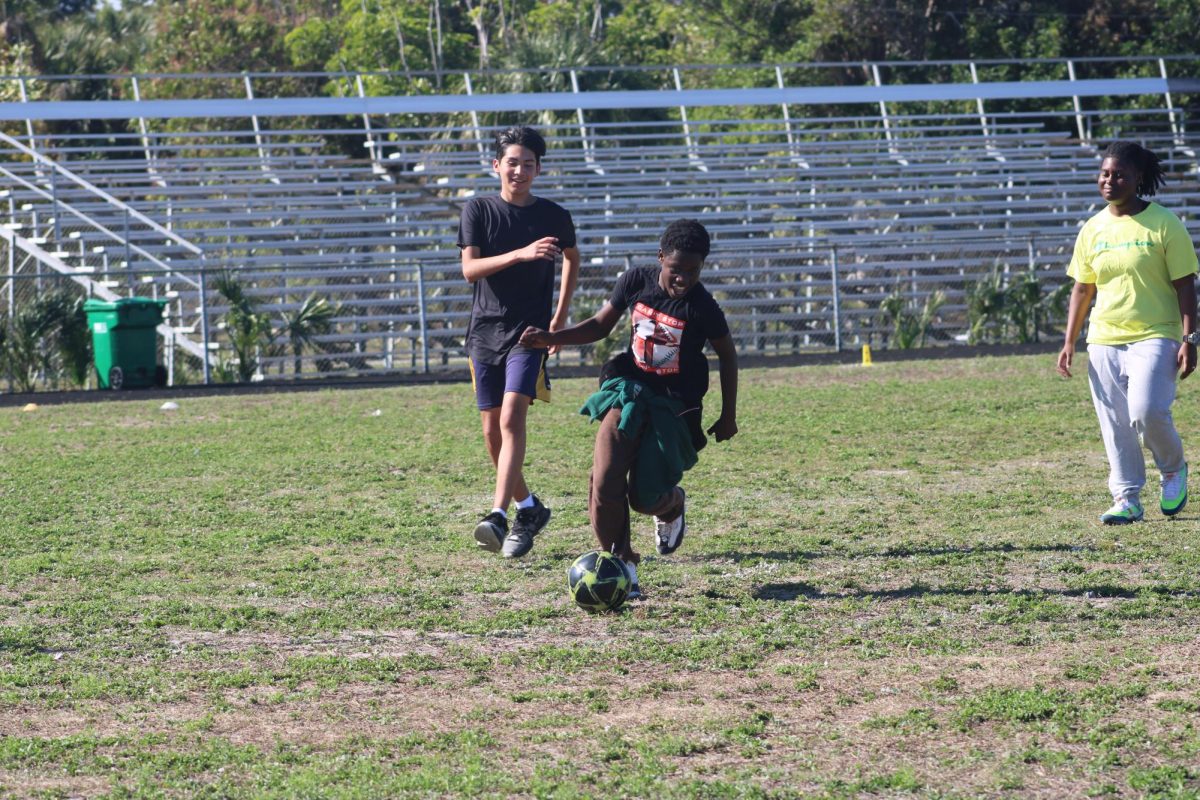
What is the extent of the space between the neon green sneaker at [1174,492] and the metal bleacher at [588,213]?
13600 millimetres

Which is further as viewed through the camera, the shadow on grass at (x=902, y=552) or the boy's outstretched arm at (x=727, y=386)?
the shadow on grass at (x=902, y=552)

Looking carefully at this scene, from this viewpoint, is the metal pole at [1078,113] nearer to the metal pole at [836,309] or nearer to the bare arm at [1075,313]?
the metal pole at [836,309]

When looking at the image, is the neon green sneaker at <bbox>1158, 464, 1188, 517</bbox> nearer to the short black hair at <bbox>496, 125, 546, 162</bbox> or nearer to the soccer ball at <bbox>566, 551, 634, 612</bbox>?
the soccer ball at <bbox>566, 551, 634, 612</bbox>

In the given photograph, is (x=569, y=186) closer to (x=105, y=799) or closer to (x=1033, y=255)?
(x=1033, y=255)

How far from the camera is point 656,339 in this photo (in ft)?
20.4

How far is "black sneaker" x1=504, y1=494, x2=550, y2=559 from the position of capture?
695 cm

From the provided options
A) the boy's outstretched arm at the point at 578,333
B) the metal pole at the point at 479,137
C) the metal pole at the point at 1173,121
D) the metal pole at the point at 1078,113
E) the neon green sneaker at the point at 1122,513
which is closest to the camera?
the boy's outstretched arm at the point at 578,333

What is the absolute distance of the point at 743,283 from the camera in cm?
2384

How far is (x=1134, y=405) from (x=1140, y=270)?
2.00ft

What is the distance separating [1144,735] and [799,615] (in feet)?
5.79

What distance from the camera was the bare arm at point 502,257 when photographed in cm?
653

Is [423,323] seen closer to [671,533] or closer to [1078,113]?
[671,533]

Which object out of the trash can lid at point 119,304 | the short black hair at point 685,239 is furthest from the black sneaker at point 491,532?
the trash can lid at point 119,304

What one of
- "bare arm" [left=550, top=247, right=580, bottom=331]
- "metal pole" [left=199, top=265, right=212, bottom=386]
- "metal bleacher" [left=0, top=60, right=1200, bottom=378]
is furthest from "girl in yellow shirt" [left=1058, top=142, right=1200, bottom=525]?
"metal bleacher" [left=0, top=60, right=1200, bottom=378]
